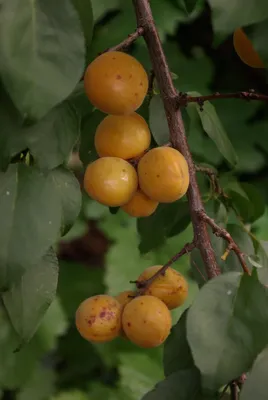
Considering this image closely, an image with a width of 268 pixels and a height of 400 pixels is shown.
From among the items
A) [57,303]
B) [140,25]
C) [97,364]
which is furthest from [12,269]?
[97,364]

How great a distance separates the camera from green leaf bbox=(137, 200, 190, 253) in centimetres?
65

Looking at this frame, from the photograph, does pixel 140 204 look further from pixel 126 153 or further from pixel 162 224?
pixel 162 224

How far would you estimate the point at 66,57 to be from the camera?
1.20 feet

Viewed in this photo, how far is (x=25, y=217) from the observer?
0.41m

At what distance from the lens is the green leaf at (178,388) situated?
1.42ft

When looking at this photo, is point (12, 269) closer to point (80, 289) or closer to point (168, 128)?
point (168, 128)

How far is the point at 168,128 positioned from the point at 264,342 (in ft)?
0.57

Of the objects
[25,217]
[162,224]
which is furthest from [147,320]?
[162,224]

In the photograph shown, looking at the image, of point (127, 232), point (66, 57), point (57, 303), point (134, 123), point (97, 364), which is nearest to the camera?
point (66, 57)

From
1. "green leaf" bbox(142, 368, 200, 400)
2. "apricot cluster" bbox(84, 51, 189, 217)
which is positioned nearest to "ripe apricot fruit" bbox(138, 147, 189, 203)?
"apricot cluster" bbox(84, 51, 189, 217)

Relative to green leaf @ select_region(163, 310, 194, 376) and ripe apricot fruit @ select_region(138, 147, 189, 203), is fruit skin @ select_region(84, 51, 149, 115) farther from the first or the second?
green leaf @ select_region(163, 310, 194, 376)

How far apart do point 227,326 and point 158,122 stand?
0.58 ft

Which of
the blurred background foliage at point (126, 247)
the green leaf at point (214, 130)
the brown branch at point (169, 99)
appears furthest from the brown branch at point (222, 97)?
the blurred background foliage at point (126, 247)

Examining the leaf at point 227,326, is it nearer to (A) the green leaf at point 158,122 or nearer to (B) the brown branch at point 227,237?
(B) the brown branch at point 227,237
